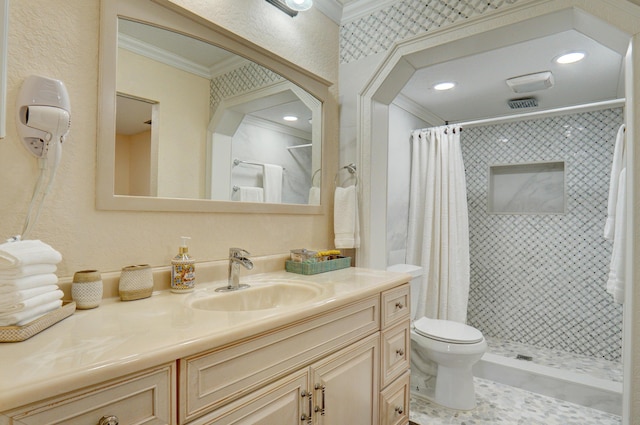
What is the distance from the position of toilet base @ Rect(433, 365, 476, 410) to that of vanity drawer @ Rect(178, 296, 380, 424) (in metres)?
1.33

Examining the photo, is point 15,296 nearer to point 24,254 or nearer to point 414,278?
point 24,254

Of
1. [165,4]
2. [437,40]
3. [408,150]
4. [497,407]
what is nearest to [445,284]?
[497,407]

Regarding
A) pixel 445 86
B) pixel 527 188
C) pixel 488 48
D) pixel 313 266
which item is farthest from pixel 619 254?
pixel 527 188

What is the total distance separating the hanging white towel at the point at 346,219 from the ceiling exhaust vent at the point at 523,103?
2.11 meters

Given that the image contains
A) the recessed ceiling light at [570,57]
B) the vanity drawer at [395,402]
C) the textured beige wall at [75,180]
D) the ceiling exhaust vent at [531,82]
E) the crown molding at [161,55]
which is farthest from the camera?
the ceiling exhaust vent at [531,82]

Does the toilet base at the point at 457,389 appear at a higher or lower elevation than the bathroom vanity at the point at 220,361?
lower

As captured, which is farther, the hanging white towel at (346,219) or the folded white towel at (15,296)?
the hanging white towel at (346,219)

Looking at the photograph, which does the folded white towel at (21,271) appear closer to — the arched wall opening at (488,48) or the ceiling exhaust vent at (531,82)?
the arched wall opening at (488,48)

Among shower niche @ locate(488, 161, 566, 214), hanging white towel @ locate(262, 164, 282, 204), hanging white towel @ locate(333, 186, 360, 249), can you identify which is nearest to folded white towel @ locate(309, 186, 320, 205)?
hanging white towel @ locate(333, 186, 360, 249)

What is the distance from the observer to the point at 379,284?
1.41m

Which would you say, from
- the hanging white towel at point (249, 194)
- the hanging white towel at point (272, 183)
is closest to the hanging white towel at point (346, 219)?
the hanging white towel at point (272, 183)

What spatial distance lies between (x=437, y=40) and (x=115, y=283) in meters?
1.86

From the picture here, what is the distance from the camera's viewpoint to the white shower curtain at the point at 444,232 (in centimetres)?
291

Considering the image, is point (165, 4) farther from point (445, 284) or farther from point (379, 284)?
point (445, 284)
